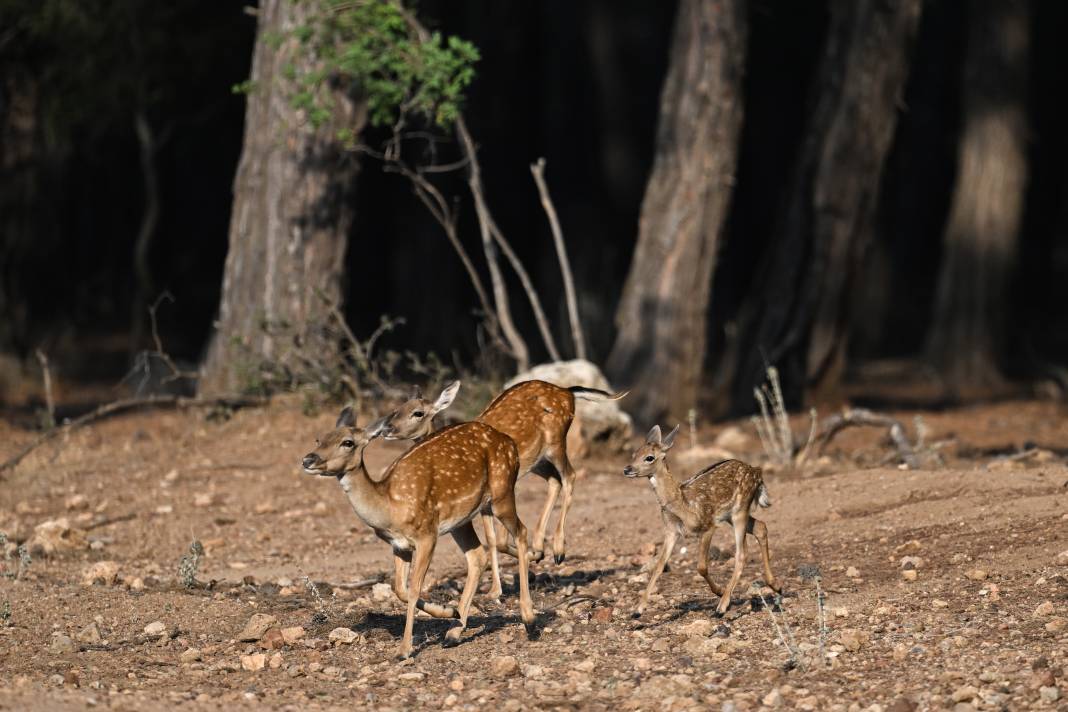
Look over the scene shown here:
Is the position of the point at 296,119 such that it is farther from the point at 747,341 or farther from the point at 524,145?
the point at 524,145

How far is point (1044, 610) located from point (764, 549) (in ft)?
4.85

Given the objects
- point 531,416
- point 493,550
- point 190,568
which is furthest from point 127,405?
point 493,550

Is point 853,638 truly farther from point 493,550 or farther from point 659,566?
point 493,550

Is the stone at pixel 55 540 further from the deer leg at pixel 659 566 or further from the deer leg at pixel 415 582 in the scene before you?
the deer leg at pixel 659 566

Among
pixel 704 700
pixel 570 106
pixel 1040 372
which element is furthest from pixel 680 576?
pixel 570 106

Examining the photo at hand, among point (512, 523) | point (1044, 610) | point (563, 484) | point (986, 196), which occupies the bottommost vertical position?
point (1044, 610)

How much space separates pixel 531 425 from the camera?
983 cm

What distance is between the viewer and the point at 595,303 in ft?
69.2

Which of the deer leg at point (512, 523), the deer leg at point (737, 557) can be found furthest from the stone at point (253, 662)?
the deer leg at point (737, 557)

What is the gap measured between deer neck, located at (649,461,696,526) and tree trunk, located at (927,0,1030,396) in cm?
1258

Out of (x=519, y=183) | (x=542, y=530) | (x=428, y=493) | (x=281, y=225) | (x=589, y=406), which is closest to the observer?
(x=428, y=493)

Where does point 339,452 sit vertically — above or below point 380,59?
below

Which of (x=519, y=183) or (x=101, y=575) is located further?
(x=519, y=183)

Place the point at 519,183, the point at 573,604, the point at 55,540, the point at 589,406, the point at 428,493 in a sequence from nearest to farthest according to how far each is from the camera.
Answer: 1. the point at 428,493
2. the point at 573,604
3. the point at 55,540
4. the point at 589,406
5. the point at 519,183
